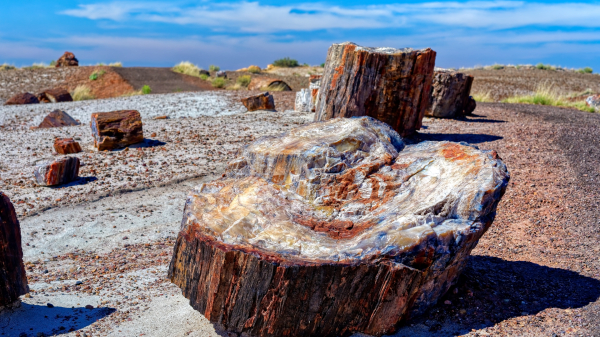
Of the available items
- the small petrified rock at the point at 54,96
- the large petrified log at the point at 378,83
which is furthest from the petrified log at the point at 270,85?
the large petrified log at the point at 378,83

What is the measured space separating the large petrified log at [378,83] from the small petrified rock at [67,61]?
2145cm

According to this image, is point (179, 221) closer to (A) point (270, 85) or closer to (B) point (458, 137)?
(B) point (458, 137)

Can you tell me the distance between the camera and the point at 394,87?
725cm

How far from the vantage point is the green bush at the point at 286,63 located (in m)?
35.4

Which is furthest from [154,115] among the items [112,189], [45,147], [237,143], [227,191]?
[227,191]

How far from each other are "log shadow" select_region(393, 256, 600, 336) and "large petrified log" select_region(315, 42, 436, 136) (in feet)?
12.5

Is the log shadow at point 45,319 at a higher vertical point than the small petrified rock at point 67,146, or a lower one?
lower

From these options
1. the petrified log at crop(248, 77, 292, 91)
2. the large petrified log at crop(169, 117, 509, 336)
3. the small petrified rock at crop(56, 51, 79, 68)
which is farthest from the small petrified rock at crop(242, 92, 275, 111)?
the small petrified rock at crop(56, 51, 79, 68)

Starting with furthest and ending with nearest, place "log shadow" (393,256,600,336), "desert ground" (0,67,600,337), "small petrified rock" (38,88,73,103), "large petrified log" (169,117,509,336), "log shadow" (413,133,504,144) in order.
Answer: "small petrified rock" (38,88,73,103)
"log shadow" (413,133,504,144)
"desert ground" (0,67,600,337)
"log shadow" (393,256,600,336)
"large petrified log" (169,117,509,336)

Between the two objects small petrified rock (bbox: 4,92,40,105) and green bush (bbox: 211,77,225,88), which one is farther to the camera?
green bush (bbox: 211,77,225,88)

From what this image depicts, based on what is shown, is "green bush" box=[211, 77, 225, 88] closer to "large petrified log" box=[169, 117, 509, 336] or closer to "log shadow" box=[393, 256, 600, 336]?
"large petrified log" box=[169, 117, 509, 336]

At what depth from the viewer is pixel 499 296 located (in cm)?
335

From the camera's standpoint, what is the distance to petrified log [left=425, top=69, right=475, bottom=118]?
9.96 meters

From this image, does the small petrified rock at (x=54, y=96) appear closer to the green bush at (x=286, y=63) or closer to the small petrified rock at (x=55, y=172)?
the small petrified rock at (x=55, y=172)
